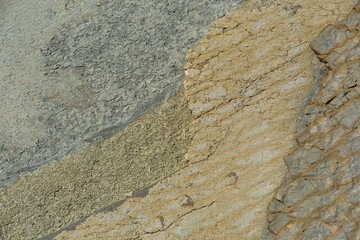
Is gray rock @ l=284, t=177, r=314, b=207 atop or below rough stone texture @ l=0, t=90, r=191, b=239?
below

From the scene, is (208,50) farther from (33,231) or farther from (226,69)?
(33,231)

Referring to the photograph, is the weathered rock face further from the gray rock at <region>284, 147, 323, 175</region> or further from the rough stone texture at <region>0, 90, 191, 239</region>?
the rough stone texture at <region>0, 90, 191, 239</region>

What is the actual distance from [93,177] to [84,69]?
1.49 ft

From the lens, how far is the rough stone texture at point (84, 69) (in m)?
1.81

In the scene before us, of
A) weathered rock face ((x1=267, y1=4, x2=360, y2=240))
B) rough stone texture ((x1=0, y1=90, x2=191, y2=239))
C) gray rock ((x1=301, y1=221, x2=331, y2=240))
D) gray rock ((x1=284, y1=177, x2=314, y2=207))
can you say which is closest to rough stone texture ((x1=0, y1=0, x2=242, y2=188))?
rough stone texture ((x1=0, y1=90, x2=191, y2=239))

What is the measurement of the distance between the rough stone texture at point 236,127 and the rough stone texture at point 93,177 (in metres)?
0.06

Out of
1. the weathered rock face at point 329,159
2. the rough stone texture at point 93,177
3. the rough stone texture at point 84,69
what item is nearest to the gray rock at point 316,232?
the weathered rock face at point 329,159

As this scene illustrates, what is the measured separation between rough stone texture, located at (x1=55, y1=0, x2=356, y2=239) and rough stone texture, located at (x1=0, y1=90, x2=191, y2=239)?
0.06 m

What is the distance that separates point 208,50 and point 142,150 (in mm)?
504

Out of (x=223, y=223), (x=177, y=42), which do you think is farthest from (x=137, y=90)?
(x=223, y=223)

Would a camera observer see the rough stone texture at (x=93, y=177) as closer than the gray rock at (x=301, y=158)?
No

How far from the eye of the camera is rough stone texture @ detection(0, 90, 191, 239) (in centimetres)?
179

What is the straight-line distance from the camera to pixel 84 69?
6.00ft

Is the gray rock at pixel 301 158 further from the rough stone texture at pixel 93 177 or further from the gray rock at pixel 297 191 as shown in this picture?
the rough stone texture at pixel 93 177
